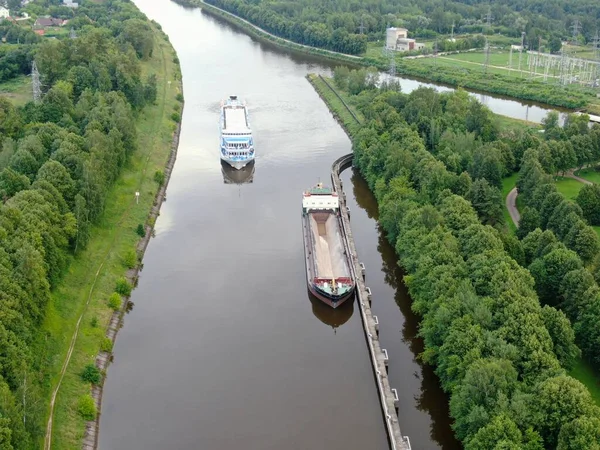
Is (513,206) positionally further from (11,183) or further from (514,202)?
(11,183)

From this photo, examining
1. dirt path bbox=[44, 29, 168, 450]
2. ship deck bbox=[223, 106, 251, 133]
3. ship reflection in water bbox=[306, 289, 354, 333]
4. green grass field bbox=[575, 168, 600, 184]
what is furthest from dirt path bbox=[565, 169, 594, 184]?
dirt path bbox=[44, 29, 168, 450]

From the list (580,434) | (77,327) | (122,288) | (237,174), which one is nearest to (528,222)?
(580,434)

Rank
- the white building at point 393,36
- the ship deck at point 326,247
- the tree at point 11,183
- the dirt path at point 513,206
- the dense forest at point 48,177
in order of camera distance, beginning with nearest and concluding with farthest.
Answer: the dense forest at point 48,177 < the tree at point 11,183 < the ship deck at point 326,247 < the dirt path at point 513,206 < the white building at point 393,36

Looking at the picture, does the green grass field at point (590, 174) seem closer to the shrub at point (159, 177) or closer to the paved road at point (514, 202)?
the paved road at point (514, 202)

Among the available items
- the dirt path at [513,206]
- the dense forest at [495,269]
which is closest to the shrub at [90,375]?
the dense forest at [495,269]

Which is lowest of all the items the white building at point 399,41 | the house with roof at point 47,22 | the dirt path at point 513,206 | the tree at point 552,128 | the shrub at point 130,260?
the shrub at point 130,260

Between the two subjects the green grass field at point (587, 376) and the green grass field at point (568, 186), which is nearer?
the green grass field at point (587, 376)
